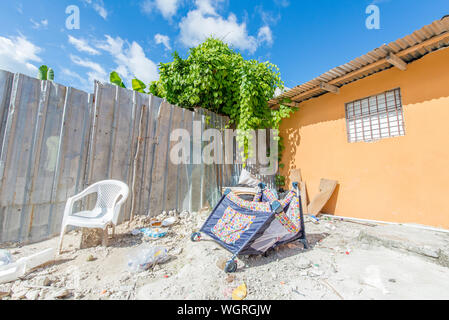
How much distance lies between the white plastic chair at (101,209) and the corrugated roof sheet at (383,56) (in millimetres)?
4188

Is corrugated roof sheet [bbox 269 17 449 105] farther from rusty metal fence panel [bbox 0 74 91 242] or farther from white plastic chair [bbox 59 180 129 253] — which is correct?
rusty metal fence panel [bbox 0 74 91 242]

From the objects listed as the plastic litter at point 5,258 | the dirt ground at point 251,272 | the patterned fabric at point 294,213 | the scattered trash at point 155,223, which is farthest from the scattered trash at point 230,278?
the plastic litter at point 5,258

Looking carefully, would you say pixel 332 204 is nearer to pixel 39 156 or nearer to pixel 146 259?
pixel 146 259

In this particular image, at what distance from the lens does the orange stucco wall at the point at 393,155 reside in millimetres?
3148

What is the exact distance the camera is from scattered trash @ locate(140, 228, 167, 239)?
294 centimetres

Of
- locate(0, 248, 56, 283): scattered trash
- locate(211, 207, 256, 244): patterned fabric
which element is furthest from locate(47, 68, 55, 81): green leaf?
locate(211, 207, 256, 244): patterned fabric

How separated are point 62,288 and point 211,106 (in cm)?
425

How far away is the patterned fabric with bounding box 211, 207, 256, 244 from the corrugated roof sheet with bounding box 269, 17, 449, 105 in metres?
3.31

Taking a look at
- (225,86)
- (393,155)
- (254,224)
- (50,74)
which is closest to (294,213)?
(254,224)

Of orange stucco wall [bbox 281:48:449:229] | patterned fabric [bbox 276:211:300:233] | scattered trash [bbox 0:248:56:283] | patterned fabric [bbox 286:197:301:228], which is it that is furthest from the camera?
orange stucco wall [bbox 281:48:449:229]

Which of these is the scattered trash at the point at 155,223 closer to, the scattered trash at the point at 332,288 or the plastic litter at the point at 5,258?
the plastic litter at the point at 5,258

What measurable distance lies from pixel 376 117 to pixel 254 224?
3.58 m
